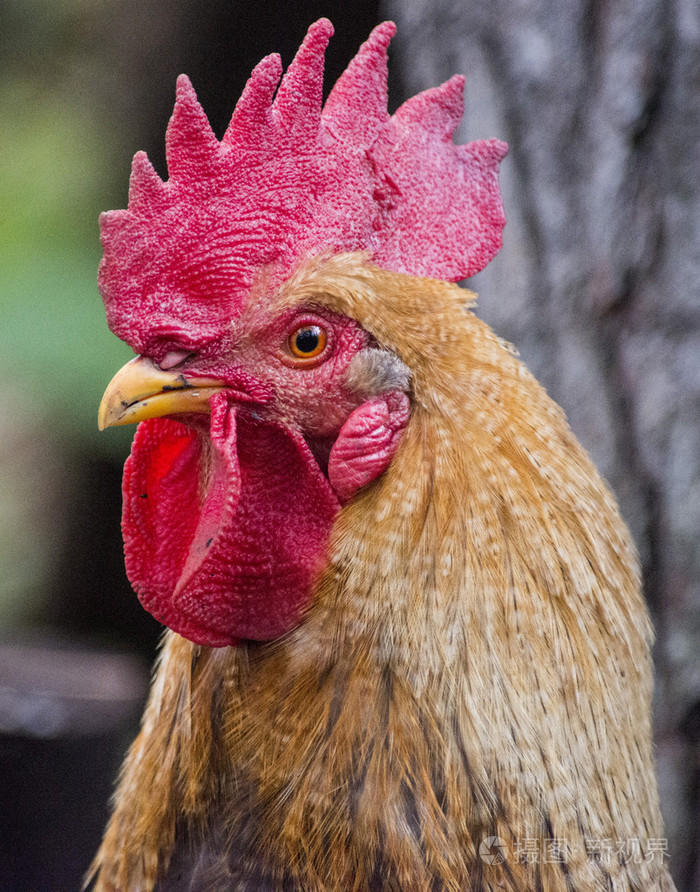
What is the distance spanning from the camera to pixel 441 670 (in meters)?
0.97

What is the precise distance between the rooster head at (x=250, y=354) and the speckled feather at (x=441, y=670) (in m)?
0.03

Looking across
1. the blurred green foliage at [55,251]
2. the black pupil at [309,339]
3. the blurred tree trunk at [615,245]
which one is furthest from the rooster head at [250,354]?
the blurred green foliage at [55,251]

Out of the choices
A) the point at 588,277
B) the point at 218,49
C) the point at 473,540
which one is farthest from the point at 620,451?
the point at 218,49

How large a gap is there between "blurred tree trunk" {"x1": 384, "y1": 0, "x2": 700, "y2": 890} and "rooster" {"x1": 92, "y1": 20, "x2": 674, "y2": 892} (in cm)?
75

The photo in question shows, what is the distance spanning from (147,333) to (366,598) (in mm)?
423

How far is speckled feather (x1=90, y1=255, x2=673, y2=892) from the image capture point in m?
0.97

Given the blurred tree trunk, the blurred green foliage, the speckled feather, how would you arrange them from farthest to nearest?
the blurred green foliage < the blurred tree trunk < the speckled feather

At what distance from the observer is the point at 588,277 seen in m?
1.76

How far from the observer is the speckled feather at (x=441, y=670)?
3.20ft
